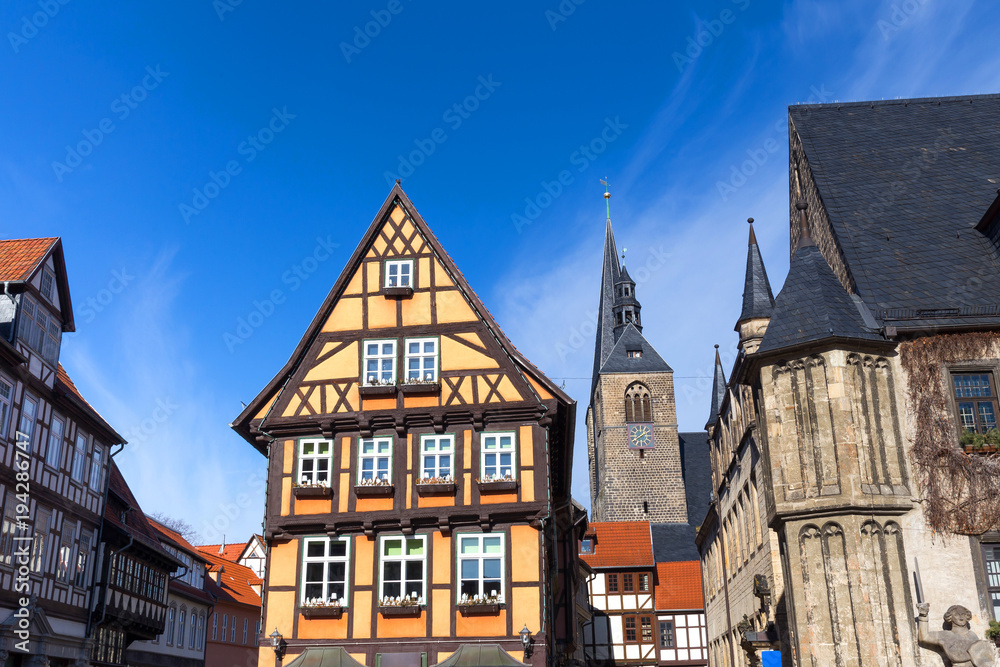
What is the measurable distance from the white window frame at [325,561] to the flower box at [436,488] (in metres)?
2.05

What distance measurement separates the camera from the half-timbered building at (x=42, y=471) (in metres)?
23.5

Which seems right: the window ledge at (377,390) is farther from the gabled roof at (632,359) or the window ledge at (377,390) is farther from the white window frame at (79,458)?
the gabled roof at (632,359)

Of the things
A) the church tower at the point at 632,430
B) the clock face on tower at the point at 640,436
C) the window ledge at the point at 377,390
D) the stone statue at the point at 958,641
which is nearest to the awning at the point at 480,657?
the window ledge at the point at 377,390

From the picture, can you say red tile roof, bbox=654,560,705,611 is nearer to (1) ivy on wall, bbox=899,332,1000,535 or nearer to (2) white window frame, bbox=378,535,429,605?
(2) white window frame, bbox=378,535,429,605

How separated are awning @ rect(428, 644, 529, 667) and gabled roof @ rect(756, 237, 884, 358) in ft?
27.3

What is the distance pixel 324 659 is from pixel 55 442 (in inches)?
438

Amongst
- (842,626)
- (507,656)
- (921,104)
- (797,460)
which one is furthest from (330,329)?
(921,104)

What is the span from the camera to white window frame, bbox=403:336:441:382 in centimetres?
2314

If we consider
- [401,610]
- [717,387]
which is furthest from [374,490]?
[717,387]

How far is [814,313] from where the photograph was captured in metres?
18.6

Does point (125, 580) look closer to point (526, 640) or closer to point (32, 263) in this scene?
point (32, 263)

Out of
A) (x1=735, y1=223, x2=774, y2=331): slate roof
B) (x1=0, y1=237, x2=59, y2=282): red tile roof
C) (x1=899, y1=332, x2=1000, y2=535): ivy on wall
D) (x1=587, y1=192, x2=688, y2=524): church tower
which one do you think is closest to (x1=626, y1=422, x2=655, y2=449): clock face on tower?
(x1=587, y1=192, x2=688, y2=524): church tower

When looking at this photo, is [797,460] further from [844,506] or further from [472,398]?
[472,398]

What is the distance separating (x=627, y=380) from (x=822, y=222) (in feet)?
191
